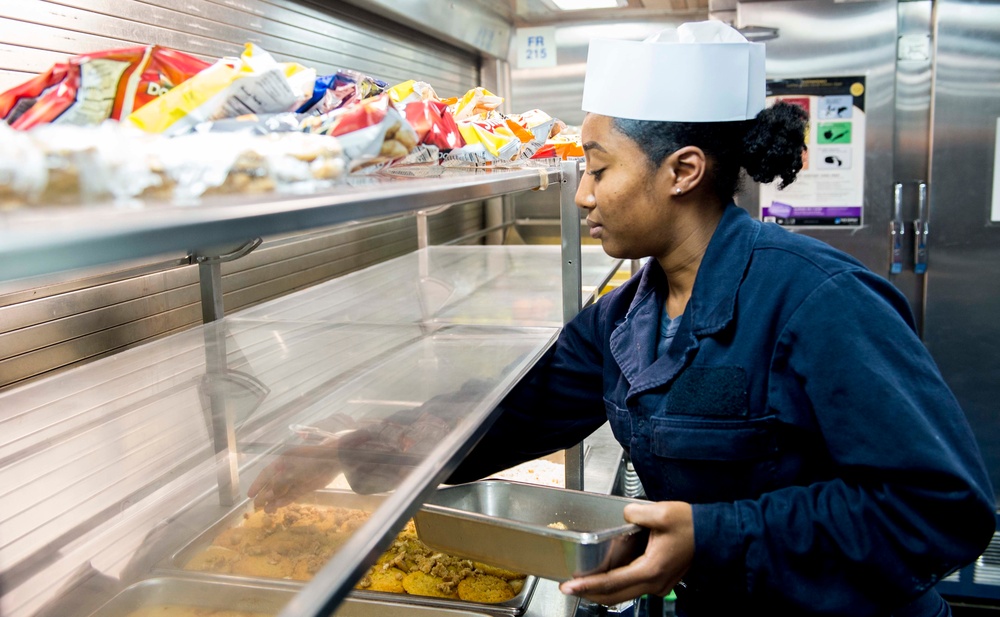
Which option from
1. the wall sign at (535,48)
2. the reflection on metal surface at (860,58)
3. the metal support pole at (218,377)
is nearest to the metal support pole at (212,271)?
the metal support pole at (218,377)

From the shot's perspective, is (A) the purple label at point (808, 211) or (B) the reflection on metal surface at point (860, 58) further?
(A) the purple label at point (808, 211)

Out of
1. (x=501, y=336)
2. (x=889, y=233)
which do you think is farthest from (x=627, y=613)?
(x=889, y=233)

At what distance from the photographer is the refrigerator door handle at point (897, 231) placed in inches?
159

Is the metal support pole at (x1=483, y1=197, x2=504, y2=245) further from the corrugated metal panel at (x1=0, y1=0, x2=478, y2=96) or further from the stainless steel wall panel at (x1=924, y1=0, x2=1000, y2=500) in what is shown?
the stainless steel wall panel at (x1=924, y1=0, x2=1000, y2=500)

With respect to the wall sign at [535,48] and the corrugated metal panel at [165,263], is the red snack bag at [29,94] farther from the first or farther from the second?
the wall sign at [535,48]

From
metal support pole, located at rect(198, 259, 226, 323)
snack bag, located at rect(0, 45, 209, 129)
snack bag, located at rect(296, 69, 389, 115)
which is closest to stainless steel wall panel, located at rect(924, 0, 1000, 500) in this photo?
metal support pole, located at rect(198, 259, 226, 323)

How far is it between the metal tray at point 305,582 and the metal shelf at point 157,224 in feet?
1.44

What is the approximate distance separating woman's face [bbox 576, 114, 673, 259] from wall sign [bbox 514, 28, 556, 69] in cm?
343

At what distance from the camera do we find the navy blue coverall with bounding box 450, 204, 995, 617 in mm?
1238

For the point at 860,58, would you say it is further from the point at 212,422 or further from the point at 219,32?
the point at 212,422

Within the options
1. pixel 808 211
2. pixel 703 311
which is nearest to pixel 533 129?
pixel 703 311

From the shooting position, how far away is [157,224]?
0.48 metres

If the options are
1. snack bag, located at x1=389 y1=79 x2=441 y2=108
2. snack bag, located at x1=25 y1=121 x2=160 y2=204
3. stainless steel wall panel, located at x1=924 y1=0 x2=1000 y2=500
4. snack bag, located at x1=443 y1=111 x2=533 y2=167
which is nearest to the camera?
snack bag, located at x1=25 y1=121 x2=160 y2=204

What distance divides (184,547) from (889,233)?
3.91m
